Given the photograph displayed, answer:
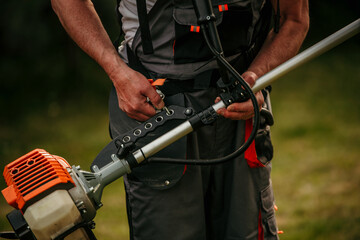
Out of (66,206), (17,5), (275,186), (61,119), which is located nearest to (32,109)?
(61,119)

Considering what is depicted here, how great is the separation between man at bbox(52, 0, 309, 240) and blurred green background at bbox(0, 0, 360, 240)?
5.52 ft

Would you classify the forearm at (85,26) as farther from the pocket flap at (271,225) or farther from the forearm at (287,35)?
the pocket flap at (271,225)

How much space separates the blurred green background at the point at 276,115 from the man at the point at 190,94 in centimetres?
168

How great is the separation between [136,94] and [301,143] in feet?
12.2

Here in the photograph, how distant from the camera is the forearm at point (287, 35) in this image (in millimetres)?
1832

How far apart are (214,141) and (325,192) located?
2.53 m

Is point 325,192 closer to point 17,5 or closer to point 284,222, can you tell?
point 284,222

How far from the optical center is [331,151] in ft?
15.4

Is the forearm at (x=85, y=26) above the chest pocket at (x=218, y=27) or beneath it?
above

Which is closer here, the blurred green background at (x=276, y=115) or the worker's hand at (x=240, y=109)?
the worker's hand at (x=240, y=109)

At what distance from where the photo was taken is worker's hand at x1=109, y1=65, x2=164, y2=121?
5.28ft

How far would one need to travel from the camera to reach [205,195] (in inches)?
74.7

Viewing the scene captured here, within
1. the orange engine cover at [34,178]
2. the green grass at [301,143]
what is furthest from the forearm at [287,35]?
the green grass at [301,143]

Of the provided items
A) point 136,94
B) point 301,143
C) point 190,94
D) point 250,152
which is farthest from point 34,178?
point 301,143
